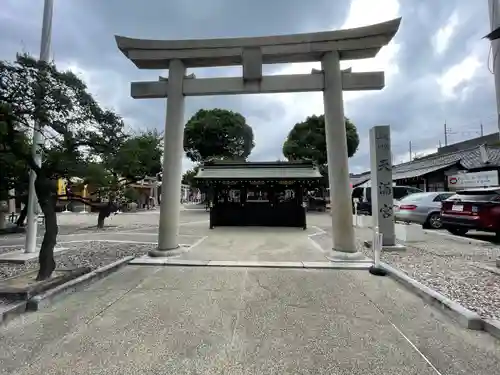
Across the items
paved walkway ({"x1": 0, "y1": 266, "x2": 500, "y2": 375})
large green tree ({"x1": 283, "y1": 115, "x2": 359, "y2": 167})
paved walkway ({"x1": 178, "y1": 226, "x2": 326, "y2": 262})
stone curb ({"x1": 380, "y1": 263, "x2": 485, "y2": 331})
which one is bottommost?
paved walkway ({"x1": 0, "y1": 266, "x2": 500, "y2": 375})

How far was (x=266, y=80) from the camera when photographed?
24.6 feet

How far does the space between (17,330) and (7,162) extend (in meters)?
2.69

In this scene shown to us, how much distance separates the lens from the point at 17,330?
3.54 meters

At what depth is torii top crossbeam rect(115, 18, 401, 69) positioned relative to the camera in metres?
7.25

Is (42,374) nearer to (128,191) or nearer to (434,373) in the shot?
(434,373)

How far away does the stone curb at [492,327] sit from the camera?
132 inches

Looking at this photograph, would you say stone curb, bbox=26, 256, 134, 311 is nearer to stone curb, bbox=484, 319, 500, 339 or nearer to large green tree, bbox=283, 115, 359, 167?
stone curb, bbox=484, 319, 500, 339

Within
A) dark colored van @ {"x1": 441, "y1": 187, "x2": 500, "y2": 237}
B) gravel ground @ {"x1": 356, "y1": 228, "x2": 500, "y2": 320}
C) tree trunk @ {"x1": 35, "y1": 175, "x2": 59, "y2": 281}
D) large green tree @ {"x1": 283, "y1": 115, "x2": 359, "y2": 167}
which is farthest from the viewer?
large green tree @ {"x1": 283, "y1": 115, "x2": 359, "y2": 167}

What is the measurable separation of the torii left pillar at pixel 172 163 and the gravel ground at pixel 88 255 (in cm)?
91

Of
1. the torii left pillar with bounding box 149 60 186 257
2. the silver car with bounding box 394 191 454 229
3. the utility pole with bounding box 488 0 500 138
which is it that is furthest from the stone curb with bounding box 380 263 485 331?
the silver car with bounding box 394 191 454 229

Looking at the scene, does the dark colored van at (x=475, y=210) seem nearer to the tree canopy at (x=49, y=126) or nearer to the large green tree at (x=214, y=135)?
the tree canopy at (x=49, y=126)

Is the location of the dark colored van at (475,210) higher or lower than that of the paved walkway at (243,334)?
higher

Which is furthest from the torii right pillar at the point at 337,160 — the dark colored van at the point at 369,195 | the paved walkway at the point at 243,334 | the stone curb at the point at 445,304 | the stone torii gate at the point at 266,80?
the dark colored van at the point at 369,195

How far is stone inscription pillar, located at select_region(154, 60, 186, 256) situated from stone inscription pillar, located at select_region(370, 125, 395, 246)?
4996 millimetres
